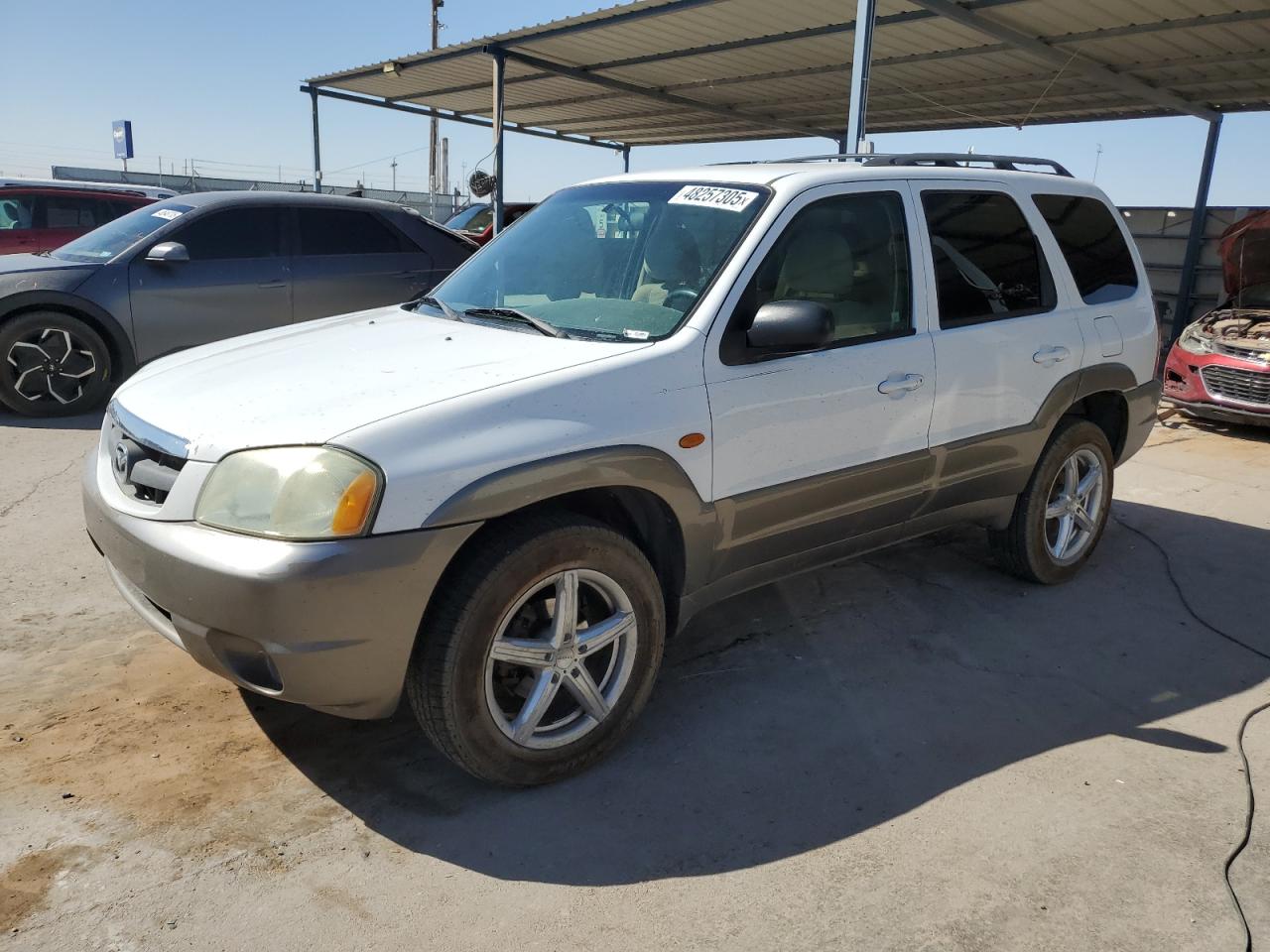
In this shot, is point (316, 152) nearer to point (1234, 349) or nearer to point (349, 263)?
point (349, 263)

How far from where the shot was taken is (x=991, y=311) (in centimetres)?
393

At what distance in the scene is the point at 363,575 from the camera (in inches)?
92.5

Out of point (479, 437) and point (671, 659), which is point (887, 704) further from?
point (479, 437)

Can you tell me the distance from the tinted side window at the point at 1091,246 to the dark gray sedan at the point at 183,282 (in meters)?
4.85

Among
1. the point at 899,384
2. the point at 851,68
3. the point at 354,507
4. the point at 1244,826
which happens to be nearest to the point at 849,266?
the point at 899,384

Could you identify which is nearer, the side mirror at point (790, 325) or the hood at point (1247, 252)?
the side mirror at point (790, 325)

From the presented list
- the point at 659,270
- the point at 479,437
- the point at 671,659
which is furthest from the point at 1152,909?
the point at 659,270

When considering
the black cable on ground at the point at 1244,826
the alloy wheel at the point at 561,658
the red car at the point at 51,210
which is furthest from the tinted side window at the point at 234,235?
the black cable on ground at the point at 1244,826

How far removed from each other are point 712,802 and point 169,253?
6.07 m

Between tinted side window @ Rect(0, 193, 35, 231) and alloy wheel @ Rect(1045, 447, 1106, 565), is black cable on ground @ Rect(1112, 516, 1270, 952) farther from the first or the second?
tinted side window @ Rect(0, 193, 35, 231)

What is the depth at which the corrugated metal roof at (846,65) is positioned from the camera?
29.7ft

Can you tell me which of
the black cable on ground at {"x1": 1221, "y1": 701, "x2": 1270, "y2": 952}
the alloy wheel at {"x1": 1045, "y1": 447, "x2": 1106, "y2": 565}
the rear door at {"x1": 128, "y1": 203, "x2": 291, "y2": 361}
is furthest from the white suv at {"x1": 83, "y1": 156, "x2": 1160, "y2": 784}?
the rear door at {"x1": 128, "y1": 203, "x2": 291, "y2": 361}

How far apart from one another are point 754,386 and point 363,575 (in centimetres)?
139

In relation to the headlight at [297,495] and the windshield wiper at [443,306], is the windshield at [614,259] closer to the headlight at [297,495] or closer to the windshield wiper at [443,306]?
the windshield wiper at [443,306]
